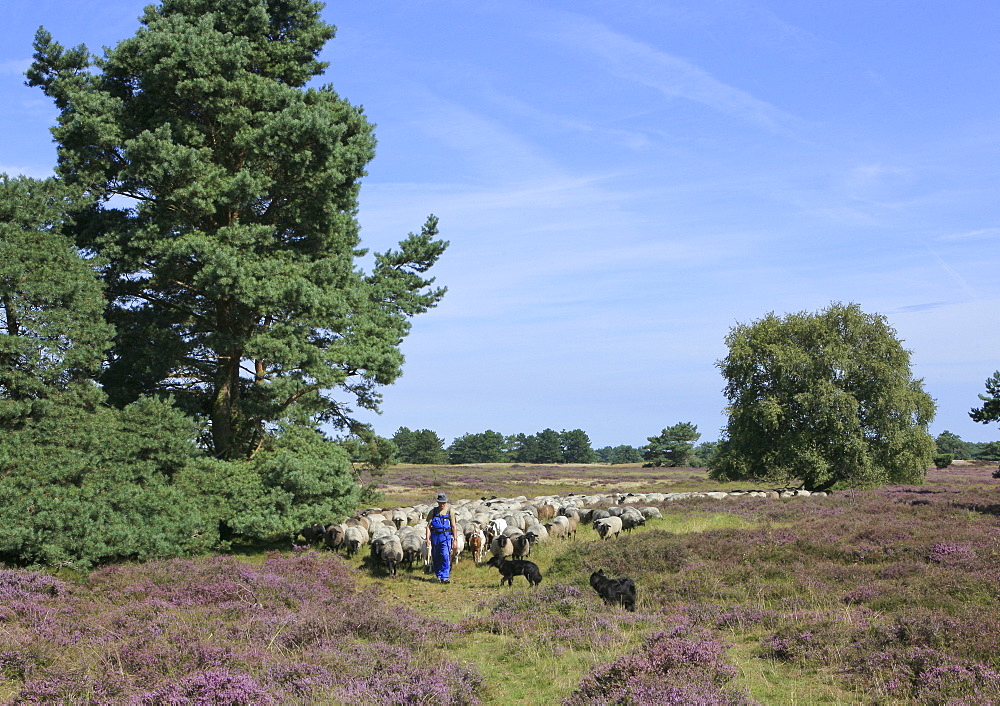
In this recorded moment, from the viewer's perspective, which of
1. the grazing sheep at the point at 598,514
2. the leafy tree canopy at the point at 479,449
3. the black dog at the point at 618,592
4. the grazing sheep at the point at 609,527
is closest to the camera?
the black dog at the point at 618,592

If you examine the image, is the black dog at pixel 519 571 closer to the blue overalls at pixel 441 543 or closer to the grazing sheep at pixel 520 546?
the blue overalls at pixel 441 543

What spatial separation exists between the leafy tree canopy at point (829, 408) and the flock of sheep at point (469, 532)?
49.2 ft

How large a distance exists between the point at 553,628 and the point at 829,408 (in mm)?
29988

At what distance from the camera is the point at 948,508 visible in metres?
21.3

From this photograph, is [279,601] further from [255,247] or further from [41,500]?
[255,247]

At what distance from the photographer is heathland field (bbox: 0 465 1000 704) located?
290 inches

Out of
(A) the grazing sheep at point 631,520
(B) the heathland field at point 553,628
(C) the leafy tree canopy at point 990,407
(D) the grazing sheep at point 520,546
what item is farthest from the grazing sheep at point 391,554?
(C) the leafy tree canopy at point 990,407

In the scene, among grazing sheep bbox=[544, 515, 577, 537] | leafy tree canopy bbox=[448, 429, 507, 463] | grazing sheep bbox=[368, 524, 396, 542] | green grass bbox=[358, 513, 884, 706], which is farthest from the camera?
leafy tree canopy bbox=[448, 429, 507, 463]

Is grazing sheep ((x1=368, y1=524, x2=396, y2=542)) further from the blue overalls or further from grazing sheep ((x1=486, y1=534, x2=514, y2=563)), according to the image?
grazing sheep ((x1=486, y1=534, x2=514, y2=563))

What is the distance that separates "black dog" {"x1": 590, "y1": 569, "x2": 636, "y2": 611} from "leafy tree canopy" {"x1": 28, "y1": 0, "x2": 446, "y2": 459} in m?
9.39

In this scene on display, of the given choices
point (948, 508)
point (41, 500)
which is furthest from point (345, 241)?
point (948, 508)

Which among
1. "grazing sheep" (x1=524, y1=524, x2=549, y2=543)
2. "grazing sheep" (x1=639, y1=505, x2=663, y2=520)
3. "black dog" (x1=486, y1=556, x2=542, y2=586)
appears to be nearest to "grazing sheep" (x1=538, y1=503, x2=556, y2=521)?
"grazing sheep" (x1=639, y1=505, x2=663, y2=520)

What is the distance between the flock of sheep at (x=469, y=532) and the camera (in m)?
17.6

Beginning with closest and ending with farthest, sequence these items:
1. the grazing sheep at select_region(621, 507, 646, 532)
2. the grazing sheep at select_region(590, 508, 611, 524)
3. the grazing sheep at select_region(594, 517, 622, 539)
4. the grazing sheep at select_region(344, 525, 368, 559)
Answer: the grazing sheep at select_region(344, 525, 368, 559) → the grazing sheep at select_region(594, 517, 622, 539) → the grazing sheep at select_region(621, 507, 646, 532) → the grazing sheep at select_region(590, 508, 611, 524)
